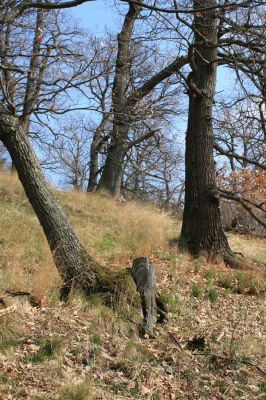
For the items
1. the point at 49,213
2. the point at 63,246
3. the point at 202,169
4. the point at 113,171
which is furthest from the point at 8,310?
the point at 113,171

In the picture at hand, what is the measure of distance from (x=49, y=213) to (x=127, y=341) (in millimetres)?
1845

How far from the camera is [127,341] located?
5.12m

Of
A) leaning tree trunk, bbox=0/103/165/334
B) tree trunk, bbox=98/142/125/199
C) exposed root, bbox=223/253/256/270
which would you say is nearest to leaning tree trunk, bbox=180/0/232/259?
exposed root, bbox=223/253/256/270

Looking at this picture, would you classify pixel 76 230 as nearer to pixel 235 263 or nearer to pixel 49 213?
pixel 235 263

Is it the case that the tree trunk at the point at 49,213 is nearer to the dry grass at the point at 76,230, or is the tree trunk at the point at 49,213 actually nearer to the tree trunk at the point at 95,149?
the dry grass at the point at 76,230

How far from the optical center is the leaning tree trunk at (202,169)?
32.9ft

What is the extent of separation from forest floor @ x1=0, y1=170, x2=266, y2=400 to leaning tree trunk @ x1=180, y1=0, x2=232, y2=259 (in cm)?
167

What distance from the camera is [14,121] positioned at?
225 inches

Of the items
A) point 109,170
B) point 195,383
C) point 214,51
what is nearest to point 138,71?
point 109,170

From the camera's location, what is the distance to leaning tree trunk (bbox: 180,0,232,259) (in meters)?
10.0

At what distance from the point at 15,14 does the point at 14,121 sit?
4.40 feet

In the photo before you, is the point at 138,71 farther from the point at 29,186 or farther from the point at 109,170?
the point at 29,186

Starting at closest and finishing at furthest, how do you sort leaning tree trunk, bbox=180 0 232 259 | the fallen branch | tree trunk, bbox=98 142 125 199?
the fallen branch → leaning tree trunk, bbox=180 0 232 259 → tree trunk, bbox=98 142 125 199

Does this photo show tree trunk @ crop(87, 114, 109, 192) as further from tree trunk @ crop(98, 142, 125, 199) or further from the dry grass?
the dry grass
